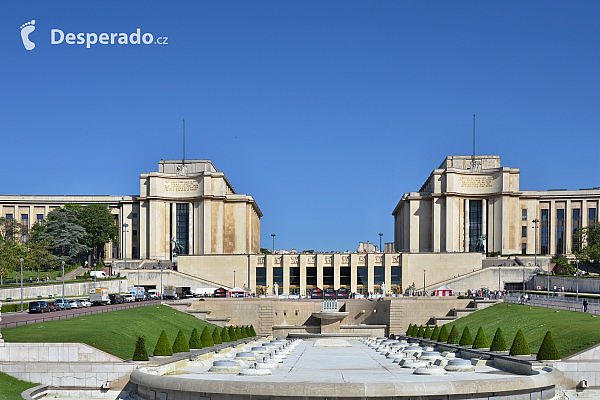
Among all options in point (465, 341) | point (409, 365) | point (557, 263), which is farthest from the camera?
point (557, 263)

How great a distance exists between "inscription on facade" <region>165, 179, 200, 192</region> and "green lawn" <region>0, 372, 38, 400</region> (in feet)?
323

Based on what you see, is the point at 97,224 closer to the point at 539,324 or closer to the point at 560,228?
the point at 560,228

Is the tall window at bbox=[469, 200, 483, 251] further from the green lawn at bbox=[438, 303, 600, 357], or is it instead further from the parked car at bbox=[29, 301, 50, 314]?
the parked car at bbox=[29, 301, 50, 314]

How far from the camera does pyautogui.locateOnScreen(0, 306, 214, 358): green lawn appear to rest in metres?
41.4

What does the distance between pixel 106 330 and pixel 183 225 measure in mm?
89214

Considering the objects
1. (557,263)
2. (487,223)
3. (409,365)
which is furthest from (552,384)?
(487,223)

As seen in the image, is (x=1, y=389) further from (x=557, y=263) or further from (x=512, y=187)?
(x=512, y=187)

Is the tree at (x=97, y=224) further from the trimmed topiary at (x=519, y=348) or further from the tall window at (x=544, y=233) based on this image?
the trimmed topiary at (x=519, y=348)

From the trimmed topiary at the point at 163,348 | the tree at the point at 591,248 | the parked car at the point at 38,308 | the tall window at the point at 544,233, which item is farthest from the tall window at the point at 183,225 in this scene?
the trimmed topiary at the point at 163,348

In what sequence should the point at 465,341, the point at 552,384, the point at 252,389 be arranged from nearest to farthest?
the point at 252,389
the point at 552,384
the point at 465,341

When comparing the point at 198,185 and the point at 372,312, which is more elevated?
the point at 198,185

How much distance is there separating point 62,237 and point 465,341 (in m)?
96.1

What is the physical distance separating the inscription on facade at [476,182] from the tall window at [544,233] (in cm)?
1941

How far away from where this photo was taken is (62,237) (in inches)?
5064
